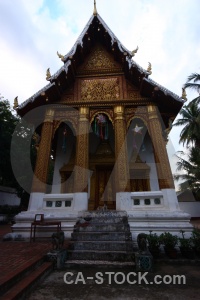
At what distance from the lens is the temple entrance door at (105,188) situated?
344 inches

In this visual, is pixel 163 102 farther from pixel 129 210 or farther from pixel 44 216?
pixel 44 216

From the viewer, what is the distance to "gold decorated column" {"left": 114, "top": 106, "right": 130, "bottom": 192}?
6828 millimetres

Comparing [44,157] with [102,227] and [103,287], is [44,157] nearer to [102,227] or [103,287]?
[102,227]


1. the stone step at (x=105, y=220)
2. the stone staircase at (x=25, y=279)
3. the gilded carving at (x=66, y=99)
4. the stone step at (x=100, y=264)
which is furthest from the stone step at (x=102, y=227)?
the gilded carving at (x=66, y=99)

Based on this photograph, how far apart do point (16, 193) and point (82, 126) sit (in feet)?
50.7

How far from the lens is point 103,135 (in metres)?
9.52

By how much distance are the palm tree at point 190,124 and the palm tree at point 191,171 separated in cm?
100

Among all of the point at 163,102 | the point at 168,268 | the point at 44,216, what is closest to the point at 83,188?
the point at 44,216

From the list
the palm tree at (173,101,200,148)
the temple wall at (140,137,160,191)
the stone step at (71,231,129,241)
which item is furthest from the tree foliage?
the stone step at (71,231,129,241)

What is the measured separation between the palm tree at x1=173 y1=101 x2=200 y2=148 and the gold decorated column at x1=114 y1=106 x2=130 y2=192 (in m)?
13.0

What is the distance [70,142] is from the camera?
9.96m

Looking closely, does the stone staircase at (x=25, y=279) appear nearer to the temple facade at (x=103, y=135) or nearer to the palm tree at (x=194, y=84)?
the temple facade at (x=103, y=135)

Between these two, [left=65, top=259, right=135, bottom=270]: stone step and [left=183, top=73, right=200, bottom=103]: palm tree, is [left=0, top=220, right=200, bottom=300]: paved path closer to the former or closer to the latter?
[left=65, top=259, right=135, bottom=270]: stone step

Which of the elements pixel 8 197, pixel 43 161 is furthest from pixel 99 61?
pixel 8 197
